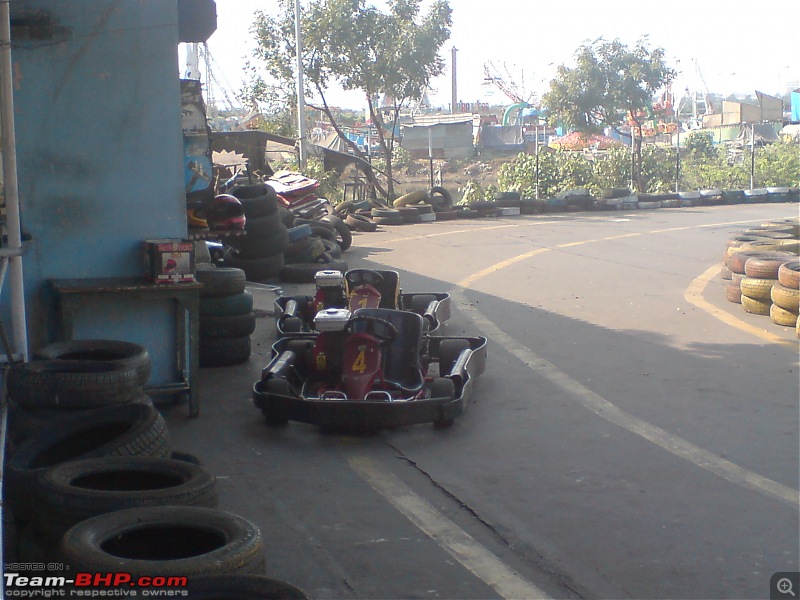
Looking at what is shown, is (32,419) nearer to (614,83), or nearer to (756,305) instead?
(756,305)

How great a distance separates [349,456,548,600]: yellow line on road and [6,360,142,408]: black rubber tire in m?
1.41

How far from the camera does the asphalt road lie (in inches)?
154

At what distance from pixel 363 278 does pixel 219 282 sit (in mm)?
1585

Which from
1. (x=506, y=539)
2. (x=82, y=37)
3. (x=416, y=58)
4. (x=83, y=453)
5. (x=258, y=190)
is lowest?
(x=506, y=539)

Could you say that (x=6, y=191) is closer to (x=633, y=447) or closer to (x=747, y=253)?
(x=633, y=447)

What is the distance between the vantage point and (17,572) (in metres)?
3.52

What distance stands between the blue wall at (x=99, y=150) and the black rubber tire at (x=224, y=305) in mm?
1208

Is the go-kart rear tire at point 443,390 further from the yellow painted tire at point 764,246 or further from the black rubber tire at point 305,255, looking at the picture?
the black rubber tire at point 305,255

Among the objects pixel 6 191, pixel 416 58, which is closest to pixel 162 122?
pixel 6 191

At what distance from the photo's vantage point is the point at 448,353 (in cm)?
710

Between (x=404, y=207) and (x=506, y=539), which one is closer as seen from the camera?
(x=506, y=539)

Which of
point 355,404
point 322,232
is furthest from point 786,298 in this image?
point 322,232

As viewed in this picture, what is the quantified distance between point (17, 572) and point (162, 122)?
343cm

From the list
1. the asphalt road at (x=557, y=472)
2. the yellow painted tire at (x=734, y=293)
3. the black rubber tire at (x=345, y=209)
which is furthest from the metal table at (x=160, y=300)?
the black rubber tire at (x=345, y=209)
